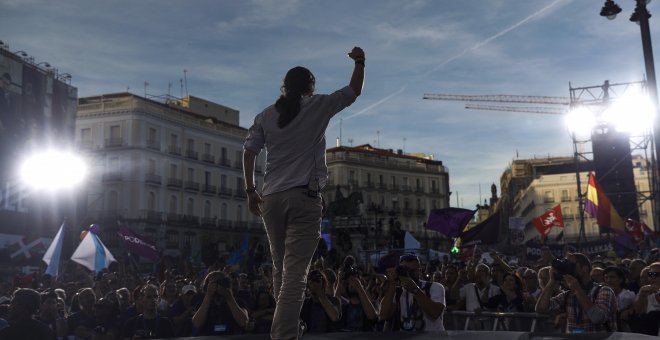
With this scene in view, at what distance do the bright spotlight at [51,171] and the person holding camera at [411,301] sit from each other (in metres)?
36.9

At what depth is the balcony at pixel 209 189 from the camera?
59406 millimetres

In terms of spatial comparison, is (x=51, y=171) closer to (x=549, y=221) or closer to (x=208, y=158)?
(x=208, y=158)

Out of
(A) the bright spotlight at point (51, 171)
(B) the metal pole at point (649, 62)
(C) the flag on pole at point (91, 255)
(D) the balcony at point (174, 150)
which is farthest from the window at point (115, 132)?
(B) the metal pole at point (649, 62)

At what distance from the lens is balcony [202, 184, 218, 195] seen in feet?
195

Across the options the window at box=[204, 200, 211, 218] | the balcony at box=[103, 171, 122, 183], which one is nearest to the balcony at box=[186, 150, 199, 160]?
the window at box=[204, 200, 211, 218]

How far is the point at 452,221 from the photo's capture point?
16875 mm

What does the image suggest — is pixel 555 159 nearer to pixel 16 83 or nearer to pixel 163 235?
pixel 163 235

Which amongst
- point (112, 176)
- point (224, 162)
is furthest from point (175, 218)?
point (224, 162)

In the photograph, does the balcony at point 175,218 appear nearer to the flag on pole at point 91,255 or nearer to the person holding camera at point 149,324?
the flag on pole at point 91,255

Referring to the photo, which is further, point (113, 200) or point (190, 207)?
point (190, 207)

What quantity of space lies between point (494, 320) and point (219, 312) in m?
3.49

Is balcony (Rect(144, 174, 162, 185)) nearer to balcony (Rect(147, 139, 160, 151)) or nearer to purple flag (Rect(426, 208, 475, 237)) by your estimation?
balcony (Rect(147, 139, 160, 151))

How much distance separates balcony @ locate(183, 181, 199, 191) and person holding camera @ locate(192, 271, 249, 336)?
5163 centimetres

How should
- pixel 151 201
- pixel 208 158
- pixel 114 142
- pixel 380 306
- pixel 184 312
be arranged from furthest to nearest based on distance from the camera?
pixel 208 158 → pixel 151 201 → pixel 114 142 → pixel 184 312 → pixel 380 306
